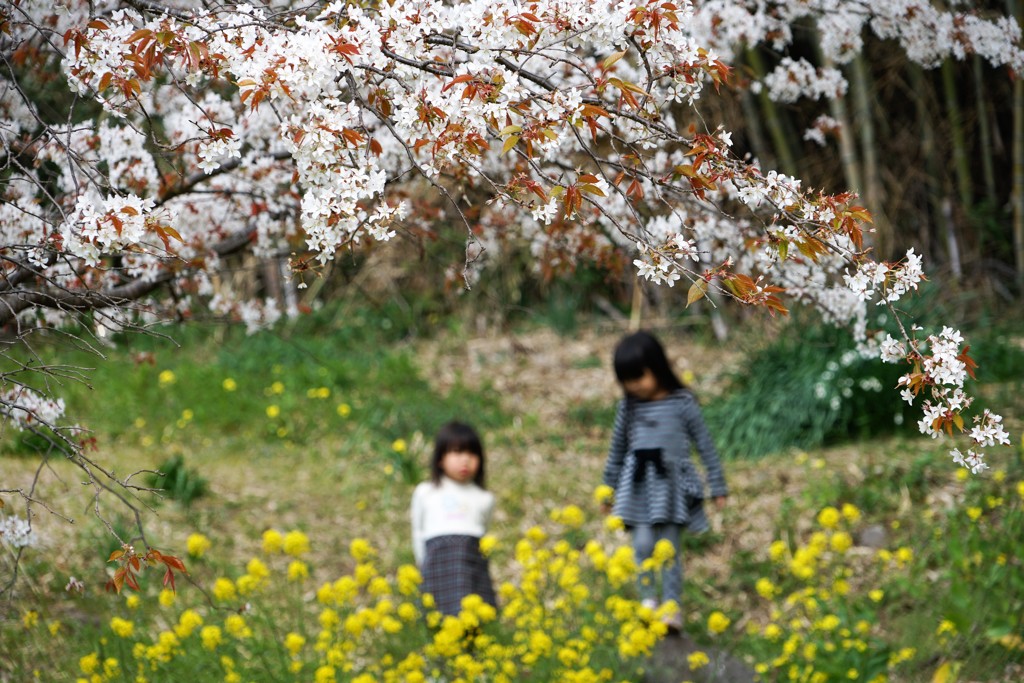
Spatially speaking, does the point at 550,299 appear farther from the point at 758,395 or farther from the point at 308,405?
the point at 758,395

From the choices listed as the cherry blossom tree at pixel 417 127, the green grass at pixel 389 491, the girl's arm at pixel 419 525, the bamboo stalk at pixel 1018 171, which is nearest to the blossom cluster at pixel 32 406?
the cherry blossom tree at pixel 417 127

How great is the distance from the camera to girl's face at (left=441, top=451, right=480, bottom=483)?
3.44 meters

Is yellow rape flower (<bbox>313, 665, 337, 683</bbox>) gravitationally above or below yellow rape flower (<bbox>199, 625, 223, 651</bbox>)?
below

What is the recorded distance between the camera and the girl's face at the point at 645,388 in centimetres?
343

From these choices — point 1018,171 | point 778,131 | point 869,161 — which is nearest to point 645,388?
point 778,131

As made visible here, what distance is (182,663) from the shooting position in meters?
2.52

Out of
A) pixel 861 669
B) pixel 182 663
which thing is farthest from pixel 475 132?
pixel 861 669

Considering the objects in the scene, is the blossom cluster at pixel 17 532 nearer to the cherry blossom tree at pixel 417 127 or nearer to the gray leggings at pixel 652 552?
the cherry blossom tree at pixel 417 127

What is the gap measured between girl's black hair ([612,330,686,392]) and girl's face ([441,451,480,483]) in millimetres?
639

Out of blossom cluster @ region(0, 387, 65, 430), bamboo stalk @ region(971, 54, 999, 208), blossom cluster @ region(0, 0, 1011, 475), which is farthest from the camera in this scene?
bamboo stalk @ region(971, 54, 999, 208)

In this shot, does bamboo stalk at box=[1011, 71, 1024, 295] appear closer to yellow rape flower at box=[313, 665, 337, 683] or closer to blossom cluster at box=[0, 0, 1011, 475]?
blossom cluster at box=[0, 0, 1011, 475]

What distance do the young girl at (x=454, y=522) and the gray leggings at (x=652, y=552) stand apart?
0.57m

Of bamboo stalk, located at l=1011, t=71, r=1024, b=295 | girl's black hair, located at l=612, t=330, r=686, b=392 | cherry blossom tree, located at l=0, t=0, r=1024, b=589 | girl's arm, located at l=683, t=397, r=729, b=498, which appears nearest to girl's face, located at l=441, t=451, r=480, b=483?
girl's black hair, located at l=612, t=330, r=686, b=392

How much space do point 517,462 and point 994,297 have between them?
10.2ft
